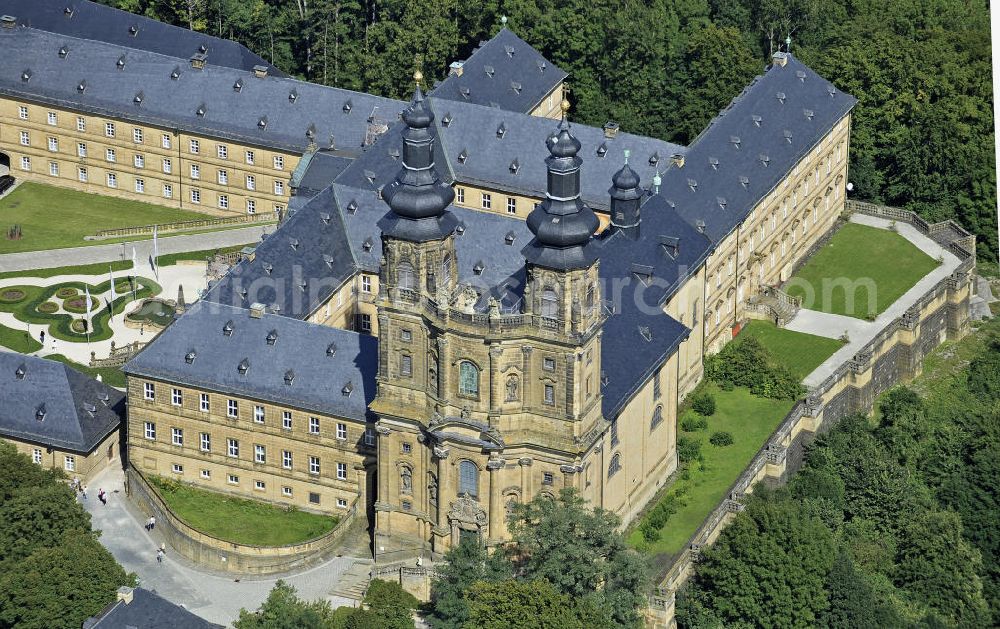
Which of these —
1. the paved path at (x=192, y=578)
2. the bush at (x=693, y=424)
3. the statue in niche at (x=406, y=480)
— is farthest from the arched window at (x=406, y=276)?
the bush at (x=693, y=424)

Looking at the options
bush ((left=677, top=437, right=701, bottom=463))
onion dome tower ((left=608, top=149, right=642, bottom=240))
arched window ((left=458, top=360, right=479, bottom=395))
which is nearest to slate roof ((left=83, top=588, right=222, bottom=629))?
arched window ((left=458, top=360, right=479, bottom=395))

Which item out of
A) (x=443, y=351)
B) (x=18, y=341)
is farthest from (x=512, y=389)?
(x=18, y=341)

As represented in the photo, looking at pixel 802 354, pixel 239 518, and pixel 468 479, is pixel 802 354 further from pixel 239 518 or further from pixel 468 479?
pixel 239 518

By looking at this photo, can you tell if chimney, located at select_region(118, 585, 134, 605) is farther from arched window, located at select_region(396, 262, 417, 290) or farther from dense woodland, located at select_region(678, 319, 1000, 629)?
dense woodland, located at select_region(678, 319, 1000, 629)

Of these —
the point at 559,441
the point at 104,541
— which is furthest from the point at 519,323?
the point at 104,541

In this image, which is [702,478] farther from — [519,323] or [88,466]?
[88,466]

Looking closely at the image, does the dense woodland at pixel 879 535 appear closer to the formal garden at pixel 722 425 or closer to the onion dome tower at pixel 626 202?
the formal garden at pixel 722 425
